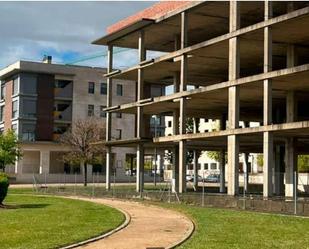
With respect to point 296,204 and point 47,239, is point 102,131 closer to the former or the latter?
point 296,204

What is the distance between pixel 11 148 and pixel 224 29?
116ft

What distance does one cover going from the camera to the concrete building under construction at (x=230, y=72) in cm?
3528

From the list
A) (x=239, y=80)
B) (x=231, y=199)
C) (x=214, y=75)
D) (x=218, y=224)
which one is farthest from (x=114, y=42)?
(x=218, y=224)

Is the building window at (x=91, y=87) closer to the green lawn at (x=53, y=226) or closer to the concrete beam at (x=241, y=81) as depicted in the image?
the concrete beam at (x=241, y=81)

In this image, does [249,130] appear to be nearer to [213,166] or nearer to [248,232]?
[248,232]

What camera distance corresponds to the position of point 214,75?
2082 inches

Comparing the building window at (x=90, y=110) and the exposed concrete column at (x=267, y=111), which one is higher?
the building window at (x=90, y=110)

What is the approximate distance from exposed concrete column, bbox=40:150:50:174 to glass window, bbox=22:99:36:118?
5.38 metres

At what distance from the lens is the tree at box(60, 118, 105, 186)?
7344cm

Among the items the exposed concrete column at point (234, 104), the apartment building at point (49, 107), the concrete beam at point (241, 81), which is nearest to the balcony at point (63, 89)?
the apartment building at point (49, 107)

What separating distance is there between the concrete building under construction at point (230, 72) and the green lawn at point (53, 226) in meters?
12.0

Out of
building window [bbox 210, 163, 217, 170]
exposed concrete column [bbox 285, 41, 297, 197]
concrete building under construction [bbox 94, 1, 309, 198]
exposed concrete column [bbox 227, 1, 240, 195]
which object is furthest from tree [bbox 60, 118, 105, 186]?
building window [bbox 210, 163, 217, 170]

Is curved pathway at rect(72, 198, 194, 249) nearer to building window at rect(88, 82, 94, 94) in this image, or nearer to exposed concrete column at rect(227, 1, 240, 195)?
exposed concrete column at rect(227, 1, 240, 195)

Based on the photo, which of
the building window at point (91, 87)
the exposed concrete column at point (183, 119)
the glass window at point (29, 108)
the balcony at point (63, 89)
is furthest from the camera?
the building window at point (91, 87)
